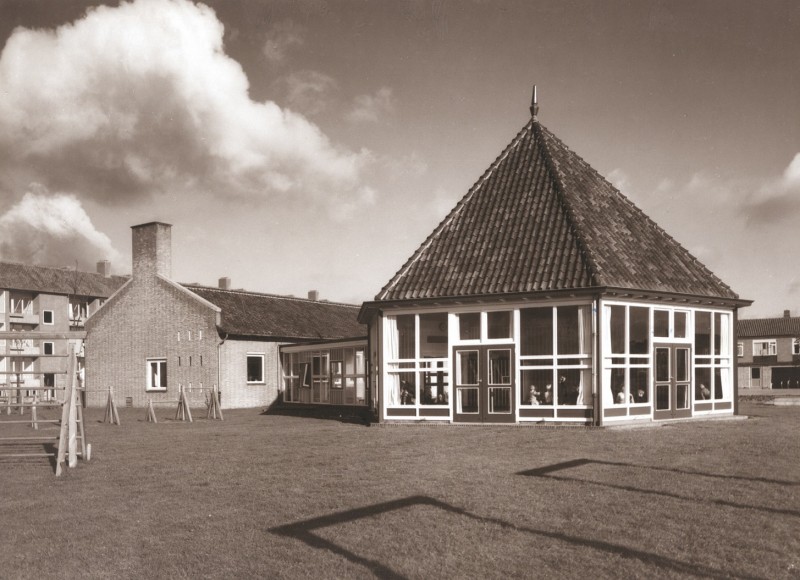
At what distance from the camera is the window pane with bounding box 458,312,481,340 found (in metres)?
19.7

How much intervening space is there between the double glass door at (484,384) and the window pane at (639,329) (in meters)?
2.90

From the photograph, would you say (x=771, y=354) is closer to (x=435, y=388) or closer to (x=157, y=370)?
(x=157, y=370)

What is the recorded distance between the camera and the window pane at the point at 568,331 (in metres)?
18.4

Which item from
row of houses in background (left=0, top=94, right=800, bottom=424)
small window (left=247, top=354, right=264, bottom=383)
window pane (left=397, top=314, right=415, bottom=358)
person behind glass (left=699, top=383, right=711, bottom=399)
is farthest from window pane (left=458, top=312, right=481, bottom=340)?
small window (left=247, top=354, right=264, bottom=383)

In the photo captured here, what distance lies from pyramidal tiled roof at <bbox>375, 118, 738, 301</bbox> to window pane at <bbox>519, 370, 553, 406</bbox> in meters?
2.07

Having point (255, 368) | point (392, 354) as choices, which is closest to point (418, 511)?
point (392, 354)

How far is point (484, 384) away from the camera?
19.4 metres

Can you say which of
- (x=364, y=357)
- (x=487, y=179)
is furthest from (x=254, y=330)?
(x=487, y=179)

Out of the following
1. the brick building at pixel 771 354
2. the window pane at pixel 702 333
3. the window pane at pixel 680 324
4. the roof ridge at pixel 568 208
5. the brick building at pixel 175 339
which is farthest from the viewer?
the brick building at pixel 771 354

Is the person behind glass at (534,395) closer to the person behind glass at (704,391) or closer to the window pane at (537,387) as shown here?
the window pane at (537,387)

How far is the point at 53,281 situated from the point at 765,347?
2843 inches

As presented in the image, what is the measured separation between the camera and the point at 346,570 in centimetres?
650

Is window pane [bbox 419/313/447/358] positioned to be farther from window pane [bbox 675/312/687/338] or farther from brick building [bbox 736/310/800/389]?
brick building [bbox 736/310/800/389]

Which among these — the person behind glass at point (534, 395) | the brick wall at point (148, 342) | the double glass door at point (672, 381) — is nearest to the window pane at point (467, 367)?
the person behind glass at point (534, 395)
